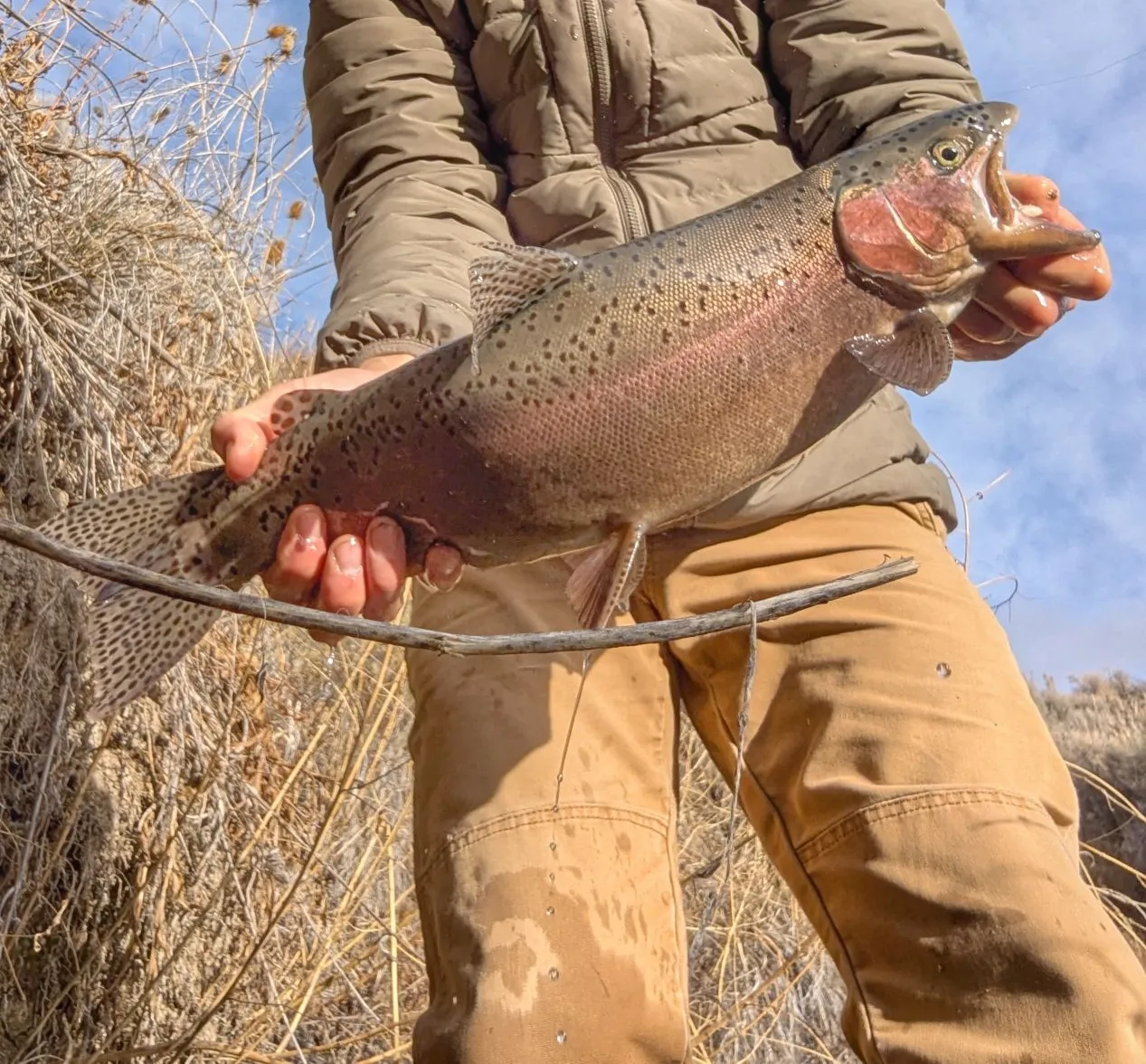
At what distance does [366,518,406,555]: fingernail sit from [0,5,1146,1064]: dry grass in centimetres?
102

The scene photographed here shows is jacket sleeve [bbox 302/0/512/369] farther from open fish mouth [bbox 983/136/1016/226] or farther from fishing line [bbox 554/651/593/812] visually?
open fish mouth [bbox 983/136/1016/226]

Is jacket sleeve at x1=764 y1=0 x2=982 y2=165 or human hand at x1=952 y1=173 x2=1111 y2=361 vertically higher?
jacket sleeve at x1=764 y1=0 x2=982 y2=165

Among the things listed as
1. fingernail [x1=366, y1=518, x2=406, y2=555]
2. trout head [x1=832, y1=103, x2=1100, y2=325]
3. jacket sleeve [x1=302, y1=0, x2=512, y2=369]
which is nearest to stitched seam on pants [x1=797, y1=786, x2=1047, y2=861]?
trout head [x1=832, y1=103, x2=1100, y2=325]

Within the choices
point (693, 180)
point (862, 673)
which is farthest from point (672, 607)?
point (693, 180)

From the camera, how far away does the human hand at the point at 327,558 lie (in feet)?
5.52

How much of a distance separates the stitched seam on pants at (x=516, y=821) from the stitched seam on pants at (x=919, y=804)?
0.36m

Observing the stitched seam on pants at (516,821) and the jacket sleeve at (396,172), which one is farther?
the jacket sleeve at (396,172)

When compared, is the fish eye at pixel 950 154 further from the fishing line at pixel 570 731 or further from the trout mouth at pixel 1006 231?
the fishing line at pixel 570 731

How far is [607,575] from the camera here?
167cm

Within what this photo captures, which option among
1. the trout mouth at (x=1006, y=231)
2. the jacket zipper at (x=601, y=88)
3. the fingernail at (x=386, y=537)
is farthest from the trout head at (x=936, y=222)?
the fingernail at (x=386, y=537)

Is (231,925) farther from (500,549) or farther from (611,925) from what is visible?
(500,549)

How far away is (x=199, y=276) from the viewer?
384 cm

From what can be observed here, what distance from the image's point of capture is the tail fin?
176cm

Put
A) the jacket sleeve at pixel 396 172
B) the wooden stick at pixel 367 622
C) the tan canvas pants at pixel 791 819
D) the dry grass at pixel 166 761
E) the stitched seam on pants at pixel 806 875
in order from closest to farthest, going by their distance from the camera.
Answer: the wooden stick at pixel 367 622 < the tan canvas pants at pixel 791 819 < the stitched seam on pants at pixel 806 875 < the jacket sleeve at pixel 396 172 < the dry grass at pixel 166 761
